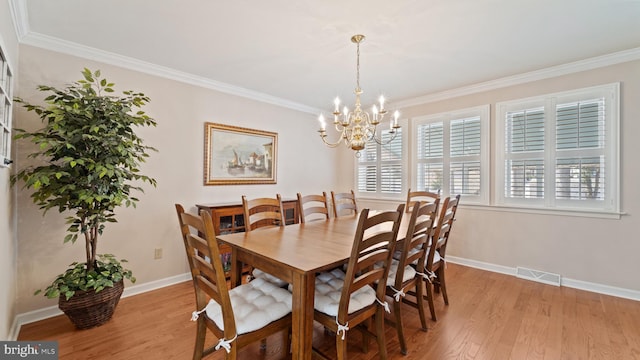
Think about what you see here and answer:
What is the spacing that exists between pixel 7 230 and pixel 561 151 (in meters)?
5.23

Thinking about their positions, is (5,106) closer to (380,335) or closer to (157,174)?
(157,174)

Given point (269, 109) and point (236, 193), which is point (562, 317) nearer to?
point (236, 193)

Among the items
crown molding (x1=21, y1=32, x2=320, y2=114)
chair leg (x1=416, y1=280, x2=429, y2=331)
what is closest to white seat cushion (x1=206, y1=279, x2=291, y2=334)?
chair leg (x1=416, y1=280, x2=429, y2=331)

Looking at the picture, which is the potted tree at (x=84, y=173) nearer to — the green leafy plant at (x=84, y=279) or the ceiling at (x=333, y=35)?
the green leafy plant at (x=84, y=279)

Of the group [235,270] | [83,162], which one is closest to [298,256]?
[235,270]

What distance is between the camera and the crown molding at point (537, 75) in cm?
278

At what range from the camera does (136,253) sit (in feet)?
9.43

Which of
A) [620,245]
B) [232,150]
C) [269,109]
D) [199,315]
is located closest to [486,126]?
[620,245]

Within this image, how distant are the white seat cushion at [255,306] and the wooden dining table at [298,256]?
0.15 metres

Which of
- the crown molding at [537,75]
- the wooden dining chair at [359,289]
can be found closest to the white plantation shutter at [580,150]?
the crown molding at [537,75]

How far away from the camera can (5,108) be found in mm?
1763

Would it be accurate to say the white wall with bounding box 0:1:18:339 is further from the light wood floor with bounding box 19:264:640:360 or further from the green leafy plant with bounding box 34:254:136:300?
the light wood floor with bounding box 19:264:640:360

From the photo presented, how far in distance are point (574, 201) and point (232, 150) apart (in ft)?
13.9

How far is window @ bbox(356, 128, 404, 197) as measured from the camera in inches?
177
